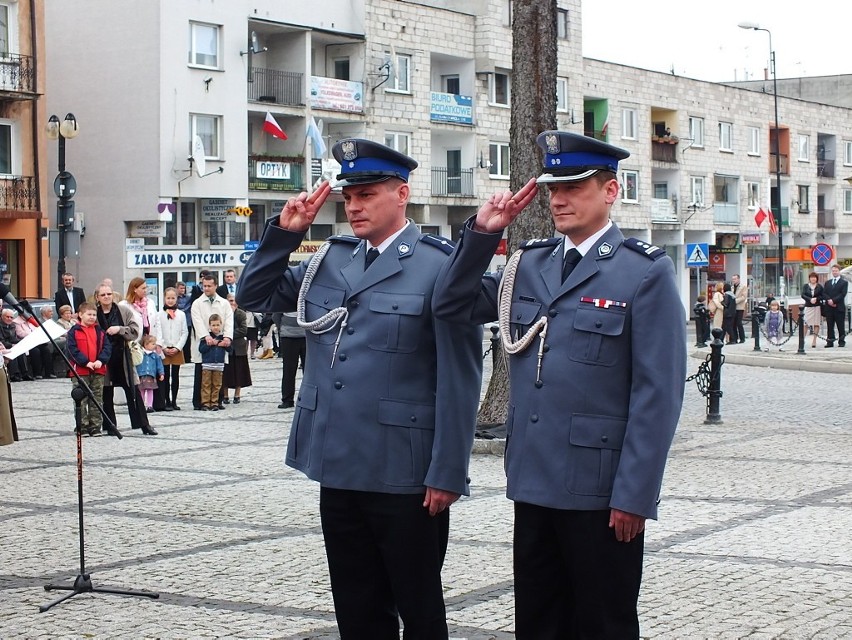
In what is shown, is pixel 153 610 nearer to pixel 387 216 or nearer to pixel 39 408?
pixel 387 216

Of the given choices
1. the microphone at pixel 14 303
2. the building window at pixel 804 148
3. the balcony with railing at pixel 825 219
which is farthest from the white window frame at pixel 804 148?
the microphone at pixel 14 303

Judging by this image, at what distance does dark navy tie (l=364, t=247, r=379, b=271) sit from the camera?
545cm

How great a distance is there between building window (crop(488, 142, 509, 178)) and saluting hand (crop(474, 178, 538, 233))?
5180cm

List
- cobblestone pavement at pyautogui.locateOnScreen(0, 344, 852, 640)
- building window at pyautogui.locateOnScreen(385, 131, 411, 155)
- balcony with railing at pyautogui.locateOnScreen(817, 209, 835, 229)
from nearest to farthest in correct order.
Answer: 1. cobblestone pavement at pyautogui.locateOnScreen(0, 344, 852, 640)
2. building window at pyautogui.locateOnScreen(385, 131, 411, 155)
3. balcony with railing at pyautogui.locateOnScreen(817, 209, 835, 229)

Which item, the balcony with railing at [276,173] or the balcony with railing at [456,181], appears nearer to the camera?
the balcony with railing at [276,173]

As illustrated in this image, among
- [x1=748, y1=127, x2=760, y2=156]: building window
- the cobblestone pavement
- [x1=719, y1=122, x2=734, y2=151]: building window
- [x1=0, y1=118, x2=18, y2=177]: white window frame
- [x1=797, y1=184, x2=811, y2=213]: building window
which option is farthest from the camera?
[x1=797, y1=184, x2=811, y2=213]: building window

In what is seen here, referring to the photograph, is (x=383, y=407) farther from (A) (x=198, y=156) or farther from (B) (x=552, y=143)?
(A) (x=198, y=156)

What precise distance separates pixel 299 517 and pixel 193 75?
35.9 metres

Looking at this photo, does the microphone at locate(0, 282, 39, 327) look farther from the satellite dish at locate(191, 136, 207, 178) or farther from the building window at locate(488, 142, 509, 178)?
the building window at locate(488, 142, 509, 178)

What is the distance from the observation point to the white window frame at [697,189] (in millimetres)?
68750

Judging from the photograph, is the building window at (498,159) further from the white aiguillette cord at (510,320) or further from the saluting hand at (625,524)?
the saluting hand at (625,524)

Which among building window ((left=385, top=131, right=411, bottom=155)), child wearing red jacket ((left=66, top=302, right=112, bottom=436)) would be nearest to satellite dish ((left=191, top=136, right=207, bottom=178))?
building window ((left=385, top=131, right=411, bottom=155))

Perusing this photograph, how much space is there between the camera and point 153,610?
7.58 meters

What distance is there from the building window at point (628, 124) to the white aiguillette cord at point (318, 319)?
59.8 m
